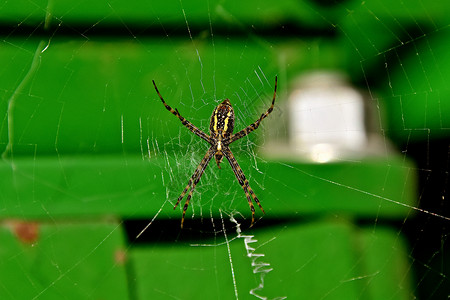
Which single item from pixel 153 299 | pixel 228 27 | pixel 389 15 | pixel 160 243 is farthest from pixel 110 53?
pixel 389 15

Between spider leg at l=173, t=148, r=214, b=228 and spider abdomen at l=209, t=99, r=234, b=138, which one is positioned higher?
spider abdomen at l=209, t=99, r=234, b=138

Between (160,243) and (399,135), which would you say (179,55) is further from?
(399,135)

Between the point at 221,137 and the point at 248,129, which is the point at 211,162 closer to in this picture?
the point at 221,137

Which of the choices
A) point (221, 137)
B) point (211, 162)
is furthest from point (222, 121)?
point (211, 162)

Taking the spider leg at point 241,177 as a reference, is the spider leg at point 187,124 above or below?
above

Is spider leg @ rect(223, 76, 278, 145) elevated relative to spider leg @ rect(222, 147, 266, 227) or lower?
elevated
